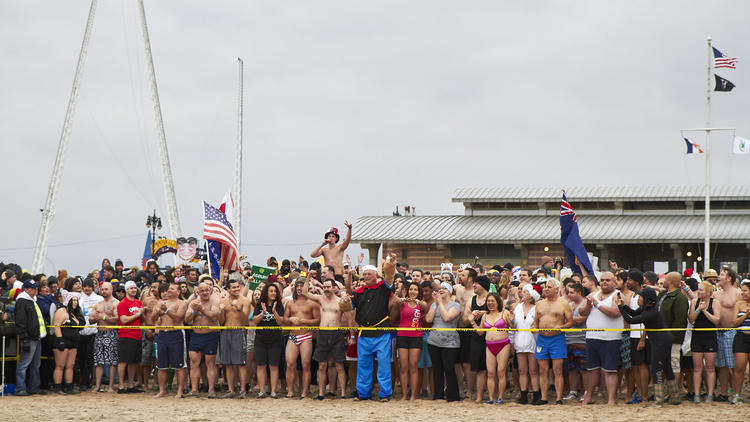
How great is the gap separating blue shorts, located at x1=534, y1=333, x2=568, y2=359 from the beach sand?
0.75 m

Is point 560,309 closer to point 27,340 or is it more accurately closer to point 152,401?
point 152,401

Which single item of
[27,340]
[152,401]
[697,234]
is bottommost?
[152,401]

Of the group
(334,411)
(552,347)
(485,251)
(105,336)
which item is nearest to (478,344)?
(552,347)

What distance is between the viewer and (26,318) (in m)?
14.1

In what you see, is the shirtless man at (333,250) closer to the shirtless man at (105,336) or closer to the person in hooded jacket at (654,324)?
the shirtless man at (105,336)

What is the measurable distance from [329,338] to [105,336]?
408 cm

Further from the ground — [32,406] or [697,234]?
[697,234]

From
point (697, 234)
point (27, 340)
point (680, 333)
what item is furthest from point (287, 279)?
point (697, 234)

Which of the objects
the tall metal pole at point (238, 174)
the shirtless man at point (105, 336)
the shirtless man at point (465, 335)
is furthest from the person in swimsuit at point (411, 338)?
the tall metal pole at point (238, 174)

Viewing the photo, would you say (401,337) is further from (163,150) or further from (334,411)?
(163,150)

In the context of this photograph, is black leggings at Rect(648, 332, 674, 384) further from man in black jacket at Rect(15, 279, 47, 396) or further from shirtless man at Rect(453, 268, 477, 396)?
man in black jacket at Rect(15, 279, 47, 396)

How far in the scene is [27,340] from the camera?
14.2 m

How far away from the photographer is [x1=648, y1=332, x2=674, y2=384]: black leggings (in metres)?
12.1

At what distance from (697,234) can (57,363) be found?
27626mm
